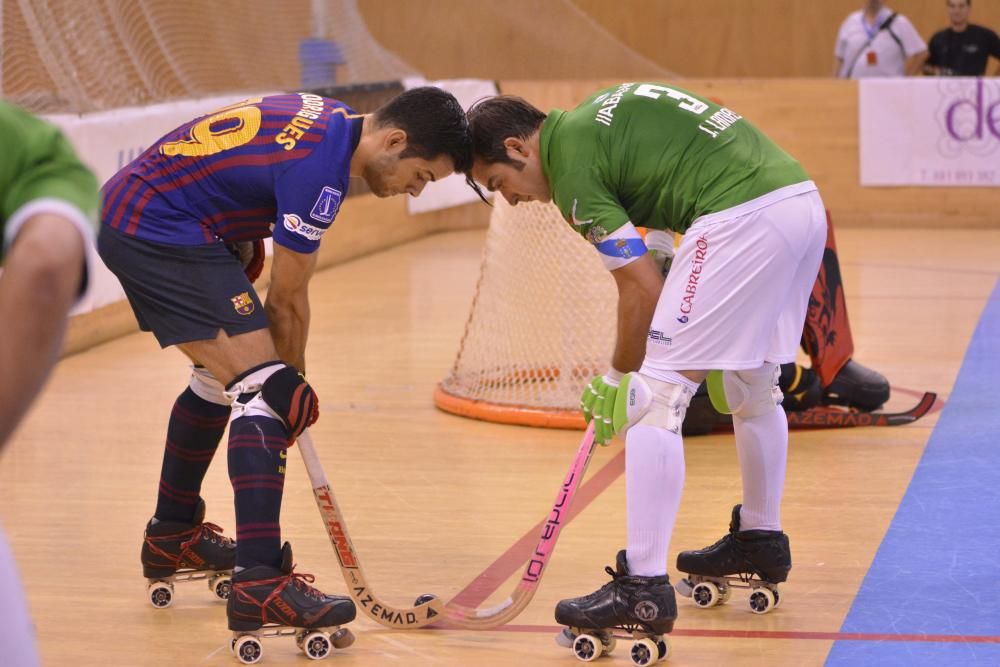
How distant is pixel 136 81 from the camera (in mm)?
8312

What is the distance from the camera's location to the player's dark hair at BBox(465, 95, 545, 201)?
345cm

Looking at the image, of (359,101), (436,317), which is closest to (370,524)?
(436,317)

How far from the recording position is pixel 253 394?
341cm

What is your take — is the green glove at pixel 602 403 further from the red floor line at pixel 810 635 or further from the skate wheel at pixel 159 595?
the skate wheel at pixel 159 595

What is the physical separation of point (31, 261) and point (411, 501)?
3241 millimetres

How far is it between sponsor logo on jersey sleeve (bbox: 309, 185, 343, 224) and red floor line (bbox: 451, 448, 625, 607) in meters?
1.13

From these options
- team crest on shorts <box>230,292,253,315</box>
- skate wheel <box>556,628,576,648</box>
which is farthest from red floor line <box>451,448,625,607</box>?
team crest on shorts <box>230,292,253,315</box>

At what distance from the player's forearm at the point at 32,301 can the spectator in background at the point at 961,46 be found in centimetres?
1116

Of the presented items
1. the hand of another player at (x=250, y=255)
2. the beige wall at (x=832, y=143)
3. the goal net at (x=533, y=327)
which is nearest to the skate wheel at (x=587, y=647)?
the hand of another player at (x=250, y=255)

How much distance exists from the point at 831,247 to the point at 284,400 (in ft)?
11.1

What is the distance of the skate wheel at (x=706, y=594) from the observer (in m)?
3.80

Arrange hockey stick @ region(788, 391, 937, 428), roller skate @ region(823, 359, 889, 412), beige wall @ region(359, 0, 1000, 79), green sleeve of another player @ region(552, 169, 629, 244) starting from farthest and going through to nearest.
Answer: beige wall @ region(359, 0, 1000, 79) → roller skate @ region(823, 359, 889, 412) → hockey stick @ region(788, 391, 937, 428) → green sleeve of another player @ region(552, 169, 629, 244)

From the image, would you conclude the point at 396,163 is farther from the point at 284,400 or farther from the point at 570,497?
the point at 570,497

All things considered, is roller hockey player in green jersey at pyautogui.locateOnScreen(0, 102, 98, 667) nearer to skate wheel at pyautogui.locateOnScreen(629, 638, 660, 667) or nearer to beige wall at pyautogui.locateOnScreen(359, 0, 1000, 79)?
skate wheel at pyautogui.locateOnScreen(629, 638, 660, 667)
